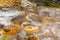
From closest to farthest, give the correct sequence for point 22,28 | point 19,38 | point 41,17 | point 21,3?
point 19,38
point 22,28
point 41,17
point 21,3

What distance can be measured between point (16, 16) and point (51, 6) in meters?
1.49

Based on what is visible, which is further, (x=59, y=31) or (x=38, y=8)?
(x=38, y=8)

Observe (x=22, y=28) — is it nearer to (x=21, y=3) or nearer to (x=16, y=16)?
(x=16, y=16)

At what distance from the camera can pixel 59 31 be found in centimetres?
521

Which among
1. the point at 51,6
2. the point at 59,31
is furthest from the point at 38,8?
the point at 59,31

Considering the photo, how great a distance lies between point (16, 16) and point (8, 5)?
3.43ft

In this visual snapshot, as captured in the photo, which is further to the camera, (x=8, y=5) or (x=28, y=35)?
(x=8, y=5)

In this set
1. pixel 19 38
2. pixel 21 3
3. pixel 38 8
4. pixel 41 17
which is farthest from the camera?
pixel 21 3

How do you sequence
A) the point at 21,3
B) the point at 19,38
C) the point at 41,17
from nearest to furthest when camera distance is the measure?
the point at 19,38, the point at 41,17, the point at 21,3

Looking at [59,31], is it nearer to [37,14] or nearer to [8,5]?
[37,14]

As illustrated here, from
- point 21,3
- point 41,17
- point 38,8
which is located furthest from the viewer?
point 21,3

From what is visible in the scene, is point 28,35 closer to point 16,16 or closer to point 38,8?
point 16,16

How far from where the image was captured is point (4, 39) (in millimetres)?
4766

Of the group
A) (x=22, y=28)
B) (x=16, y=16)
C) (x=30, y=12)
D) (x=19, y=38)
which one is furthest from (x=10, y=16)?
(x=19, y=38)
